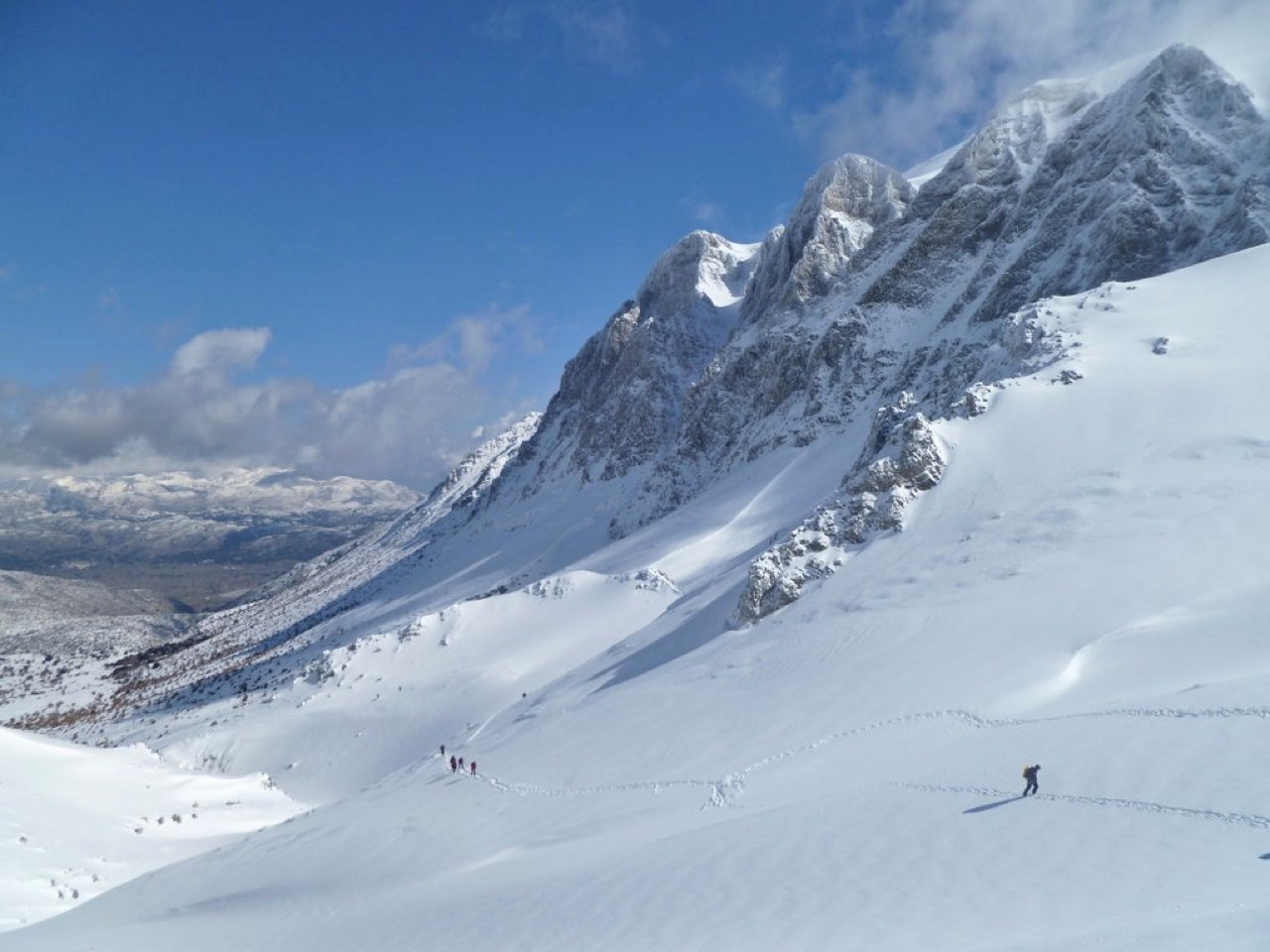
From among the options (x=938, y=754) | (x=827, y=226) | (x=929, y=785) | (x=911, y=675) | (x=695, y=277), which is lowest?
(x=929, y=785)

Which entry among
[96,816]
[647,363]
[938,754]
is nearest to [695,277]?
[647,363]

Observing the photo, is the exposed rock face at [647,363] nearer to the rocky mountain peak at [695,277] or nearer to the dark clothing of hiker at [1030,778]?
the rocky mountain peak at [695,277]

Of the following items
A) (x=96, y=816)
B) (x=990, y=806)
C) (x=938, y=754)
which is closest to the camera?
(x=990, y=806)

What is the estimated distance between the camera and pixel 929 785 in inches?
518

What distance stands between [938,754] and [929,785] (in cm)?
179

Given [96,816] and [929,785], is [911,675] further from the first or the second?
[96,816]

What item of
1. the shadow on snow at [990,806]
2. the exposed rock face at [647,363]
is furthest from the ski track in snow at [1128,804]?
the exposed rock face at [647,363]

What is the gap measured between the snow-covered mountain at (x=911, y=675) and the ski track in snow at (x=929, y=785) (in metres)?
0.09

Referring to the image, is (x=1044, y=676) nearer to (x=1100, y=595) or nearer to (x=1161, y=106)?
(x=1100, y=595)

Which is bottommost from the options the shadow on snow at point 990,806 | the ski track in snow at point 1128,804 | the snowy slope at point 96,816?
the snowy slope at point 96,816

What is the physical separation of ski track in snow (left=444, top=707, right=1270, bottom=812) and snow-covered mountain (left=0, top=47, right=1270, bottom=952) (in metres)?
0.09

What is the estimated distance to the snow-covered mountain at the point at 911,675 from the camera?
1054cm

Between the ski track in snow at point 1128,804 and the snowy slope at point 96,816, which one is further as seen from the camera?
the snowy slope at point 96,816

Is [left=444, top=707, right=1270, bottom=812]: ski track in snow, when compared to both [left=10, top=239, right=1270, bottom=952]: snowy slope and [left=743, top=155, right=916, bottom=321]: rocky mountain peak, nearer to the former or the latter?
[left=10, top=239, right=1270, bottom=952]: snowy slope
